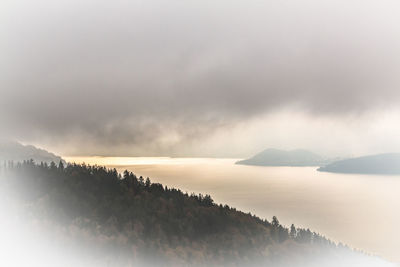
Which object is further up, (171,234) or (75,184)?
(75,184)

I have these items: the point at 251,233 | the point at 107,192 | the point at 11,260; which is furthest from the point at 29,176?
the point at 251,233

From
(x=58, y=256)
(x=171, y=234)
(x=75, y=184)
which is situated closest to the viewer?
(x=58, y=256)

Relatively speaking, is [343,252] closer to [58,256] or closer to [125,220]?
[125,220]

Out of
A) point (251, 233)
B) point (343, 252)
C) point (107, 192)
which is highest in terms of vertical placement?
point (107, 192)

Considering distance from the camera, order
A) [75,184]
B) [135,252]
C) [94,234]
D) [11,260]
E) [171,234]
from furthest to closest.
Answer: [75,184] < [171,234] < [94,234] < [135,252] < [11,260]

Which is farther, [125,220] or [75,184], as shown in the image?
[75,184]

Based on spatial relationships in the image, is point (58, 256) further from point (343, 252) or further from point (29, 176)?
point (343, 252)
